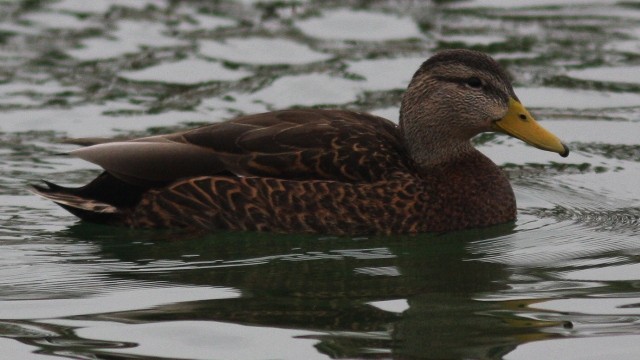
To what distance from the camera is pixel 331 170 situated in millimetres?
9797

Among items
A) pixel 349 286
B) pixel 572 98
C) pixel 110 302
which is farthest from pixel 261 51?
pixel 110 302

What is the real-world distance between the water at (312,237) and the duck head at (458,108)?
2.27 ft

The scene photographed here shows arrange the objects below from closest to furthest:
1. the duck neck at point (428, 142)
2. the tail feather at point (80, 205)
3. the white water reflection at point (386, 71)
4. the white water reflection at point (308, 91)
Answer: the tail feather at point (80, 205) → the duck neck at point (428, 142) → the white water reflection at point (308, 91) → the white water reflection at point (386, 71)

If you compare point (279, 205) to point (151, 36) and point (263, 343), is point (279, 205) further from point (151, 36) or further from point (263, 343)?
point (151, 36)

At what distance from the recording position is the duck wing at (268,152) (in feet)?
32.2

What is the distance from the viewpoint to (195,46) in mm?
15031

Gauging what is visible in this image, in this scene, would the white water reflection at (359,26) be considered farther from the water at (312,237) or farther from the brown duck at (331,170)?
the brown duck at (331,170)

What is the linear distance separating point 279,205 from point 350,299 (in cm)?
167

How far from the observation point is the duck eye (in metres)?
10.0

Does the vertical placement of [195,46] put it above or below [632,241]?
above

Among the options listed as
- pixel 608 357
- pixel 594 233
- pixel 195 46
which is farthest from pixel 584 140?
pixel 608 357

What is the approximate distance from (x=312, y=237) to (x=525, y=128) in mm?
1637

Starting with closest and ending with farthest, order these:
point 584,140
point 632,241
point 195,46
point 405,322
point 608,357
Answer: point 608,357, point 405,322, point 632,241, point 584,140, point 195,46

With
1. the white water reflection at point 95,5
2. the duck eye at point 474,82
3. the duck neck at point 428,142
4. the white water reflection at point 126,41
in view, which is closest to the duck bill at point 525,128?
the duck eye at point 474,82
